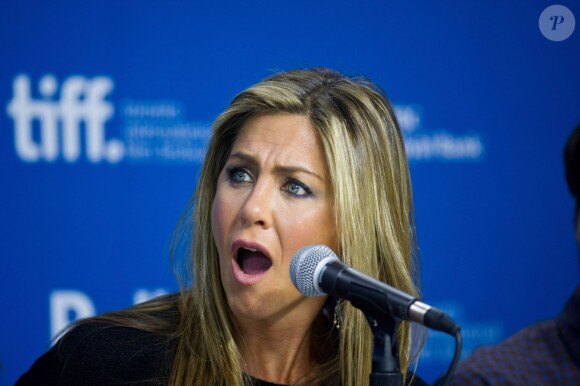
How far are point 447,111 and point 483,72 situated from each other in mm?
231

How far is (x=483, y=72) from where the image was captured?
3371 millimetres

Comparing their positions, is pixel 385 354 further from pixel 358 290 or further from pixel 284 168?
pixel 284 168

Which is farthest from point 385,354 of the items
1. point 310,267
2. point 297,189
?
point 297,189

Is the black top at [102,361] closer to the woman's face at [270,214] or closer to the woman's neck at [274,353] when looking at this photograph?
the woman's neck at [274,353]

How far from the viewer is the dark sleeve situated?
212 centimetres

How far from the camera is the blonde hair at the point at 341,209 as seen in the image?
2.12 m

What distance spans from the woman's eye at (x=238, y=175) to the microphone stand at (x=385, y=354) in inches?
28.0

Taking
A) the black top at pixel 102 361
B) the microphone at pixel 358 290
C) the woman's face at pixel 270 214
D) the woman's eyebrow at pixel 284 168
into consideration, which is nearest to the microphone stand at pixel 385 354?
the microphone at pixel 358 290

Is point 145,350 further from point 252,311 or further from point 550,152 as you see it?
point 550,152

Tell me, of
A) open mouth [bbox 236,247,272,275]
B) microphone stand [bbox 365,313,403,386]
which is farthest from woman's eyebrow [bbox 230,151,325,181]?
microphone stand [bbox 365,313,403,386]

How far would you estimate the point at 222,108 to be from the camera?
3.14m

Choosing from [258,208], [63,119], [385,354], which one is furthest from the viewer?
[63,119]

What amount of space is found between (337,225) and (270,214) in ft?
0.61

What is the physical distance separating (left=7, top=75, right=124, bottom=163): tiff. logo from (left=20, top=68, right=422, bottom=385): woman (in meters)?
0.85
